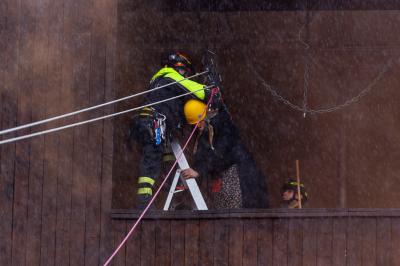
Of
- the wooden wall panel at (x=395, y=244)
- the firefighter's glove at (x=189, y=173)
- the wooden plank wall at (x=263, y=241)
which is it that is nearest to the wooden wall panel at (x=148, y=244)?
the wooden plank wall at (x=263, y=241)

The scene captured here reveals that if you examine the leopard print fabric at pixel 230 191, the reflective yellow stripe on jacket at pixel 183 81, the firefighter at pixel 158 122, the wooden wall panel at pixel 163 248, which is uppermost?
the reflective yellow stripe on jacket at pixel 183 81

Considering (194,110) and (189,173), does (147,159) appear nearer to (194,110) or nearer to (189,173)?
(189,173)

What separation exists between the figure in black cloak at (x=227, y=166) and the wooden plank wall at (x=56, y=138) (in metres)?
0.98

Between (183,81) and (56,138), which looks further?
(183,81)

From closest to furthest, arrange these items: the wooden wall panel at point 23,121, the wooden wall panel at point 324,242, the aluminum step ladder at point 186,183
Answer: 1. the wooden wall panel at point 23,121
2. the wooden wall panel at point 324,242
3. the aluminum step ladder at point 186,183

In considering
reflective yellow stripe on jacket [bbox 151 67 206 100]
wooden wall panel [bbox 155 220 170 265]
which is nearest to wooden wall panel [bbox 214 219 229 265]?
wooden wall panel [bbox 155 220 170 265]

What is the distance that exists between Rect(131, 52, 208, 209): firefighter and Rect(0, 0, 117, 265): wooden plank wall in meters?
0.29

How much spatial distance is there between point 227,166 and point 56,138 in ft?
5.53

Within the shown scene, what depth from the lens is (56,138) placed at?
9.41m

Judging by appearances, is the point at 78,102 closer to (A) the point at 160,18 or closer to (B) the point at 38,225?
A: (B) the point at 38,225

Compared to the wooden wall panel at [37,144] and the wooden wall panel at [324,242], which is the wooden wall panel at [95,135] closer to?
the wooden wall panel at [37,144]

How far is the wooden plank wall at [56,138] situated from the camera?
9.35 m

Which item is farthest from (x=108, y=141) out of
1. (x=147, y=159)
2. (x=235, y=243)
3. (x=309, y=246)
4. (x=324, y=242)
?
(x=324, y=242)

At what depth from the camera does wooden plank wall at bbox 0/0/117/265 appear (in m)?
9.35
